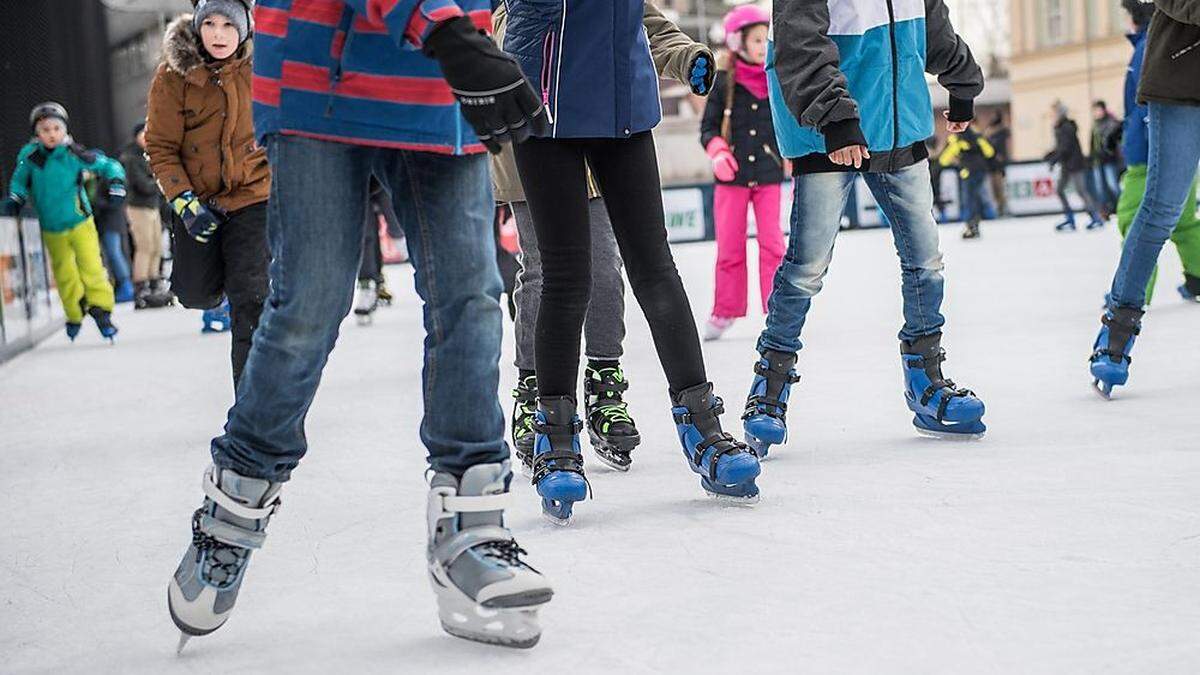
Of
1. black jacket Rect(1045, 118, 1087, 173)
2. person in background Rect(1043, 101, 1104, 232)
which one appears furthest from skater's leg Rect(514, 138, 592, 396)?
black jacket Rect(1045, 118, 1087, 173)

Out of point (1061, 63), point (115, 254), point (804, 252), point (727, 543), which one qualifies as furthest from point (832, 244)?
point (1061, 63)

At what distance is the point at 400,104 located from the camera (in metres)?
2.04

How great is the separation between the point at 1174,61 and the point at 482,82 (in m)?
2.51

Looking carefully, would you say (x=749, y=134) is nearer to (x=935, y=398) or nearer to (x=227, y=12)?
(x=227, y=12)

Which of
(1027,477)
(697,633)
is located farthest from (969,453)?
(697,633)

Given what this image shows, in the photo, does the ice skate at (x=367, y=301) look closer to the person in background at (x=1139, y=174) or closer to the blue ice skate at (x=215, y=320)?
the blue ice skate at (x=215, y=320)

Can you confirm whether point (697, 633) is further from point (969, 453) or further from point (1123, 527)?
point (969, 453)

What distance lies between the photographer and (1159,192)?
12.8ft

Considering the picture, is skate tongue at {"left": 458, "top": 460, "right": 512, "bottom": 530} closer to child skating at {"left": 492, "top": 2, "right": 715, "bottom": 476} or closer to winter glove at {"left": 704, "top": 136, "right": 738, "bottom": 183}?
child skating at {"left": 492, "top": 2, "right": 715, "bottom": 476}

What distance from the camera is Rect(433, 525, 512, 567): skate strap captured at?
2.06 meters

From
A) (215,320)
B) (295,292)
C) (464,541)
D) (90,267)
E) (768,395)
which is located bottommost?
(215,320)

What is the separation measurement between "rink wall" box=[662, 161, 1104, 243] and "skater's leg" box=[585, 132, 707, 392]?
15191 millimetres

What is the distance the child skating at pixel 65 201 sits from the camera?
8633 millimetres

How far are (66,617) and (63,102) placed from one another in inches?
655
